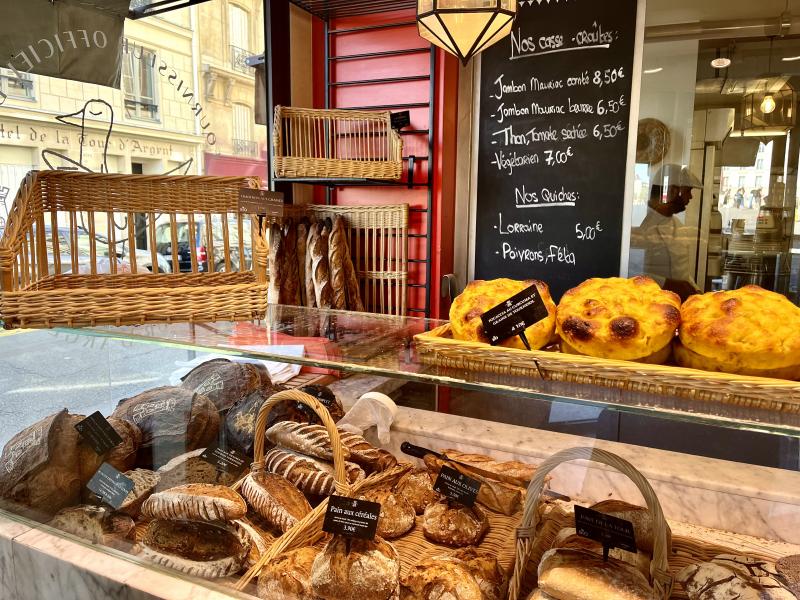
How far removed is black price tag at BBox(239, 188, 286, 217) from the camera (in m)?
1.57

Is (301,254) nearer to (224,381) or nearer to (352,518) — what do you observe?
(224,381)

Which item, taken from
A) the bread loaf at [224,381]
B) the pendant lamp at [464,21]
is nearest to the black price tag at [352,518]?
the bread loaf at [224,381]

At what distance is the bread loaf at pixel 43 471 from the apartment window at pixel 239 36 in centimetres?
257

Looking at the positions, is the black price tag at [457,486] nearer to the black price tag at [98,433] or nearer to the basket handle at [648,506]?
the basket handle at [648,506]

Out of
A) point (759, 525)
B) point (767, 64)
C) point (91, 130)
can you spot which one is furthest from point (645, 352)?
point (91, 130)

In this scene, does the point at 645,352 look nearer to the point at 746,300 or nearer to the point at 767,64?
the point at 746,300

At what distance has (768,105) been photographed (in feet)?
8.14

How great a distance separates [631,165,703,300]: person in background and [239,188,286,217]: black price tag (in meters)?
1.84

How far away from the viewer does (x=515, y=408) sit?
1.77 meters

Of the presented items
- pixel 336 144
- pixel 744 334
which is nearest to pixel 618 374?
pixel 744 334

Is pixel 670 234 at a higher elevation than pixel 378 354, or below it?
higher

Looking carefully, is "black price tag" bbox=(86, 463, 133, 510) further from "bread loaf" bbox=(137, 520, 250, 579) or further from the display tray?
the display tray

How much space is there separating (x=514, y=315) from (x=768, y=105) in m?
2.24

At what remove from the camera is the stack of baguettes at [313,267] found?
2.80m
